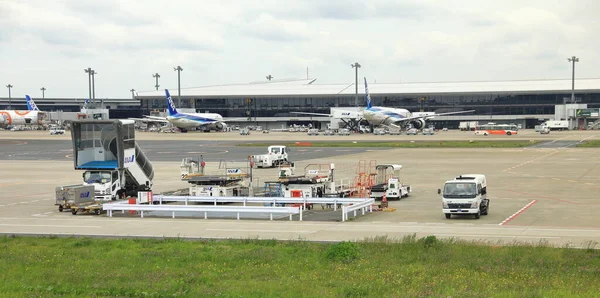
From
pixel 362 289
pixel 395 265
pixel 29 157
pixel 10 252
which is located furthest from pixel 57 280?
pixel 29 157

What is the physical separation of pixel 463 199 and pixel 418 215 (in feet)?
9.65

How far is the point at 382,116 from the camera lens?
577ft

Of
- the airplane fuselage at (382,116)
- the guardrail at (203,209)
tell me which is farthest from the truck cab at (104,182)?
the airplane fuselage at (382,116)

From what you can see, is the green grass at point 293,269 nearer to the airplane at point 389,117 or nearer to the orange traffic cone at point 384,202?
the orange traffic cone at point 384,202

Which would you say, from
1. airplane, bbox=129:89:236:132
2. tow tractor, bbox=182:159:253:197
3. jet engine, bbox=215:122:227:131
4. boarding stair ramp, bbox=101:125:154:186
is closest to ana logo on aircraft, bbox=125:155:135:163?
boarding stair ramp, bbox=101:125:154:186

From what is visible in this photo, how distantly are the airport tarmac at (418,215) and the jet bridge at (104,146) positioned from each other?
11.8ft

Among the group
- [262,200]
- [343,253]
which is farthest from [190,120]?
[343,253]

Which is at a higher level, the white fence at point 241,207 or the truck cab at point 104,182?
the truck cab at point 104,182

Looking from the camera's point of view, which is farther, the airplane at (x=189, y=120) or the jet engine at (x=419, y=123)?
the jet engine at (x=419, y=123)

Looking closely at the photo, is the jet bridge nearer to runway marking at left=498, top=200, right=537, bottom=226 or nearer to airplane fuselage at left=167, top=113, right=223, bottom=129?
runway marking at left=498, top=200, right=537, bottom=226

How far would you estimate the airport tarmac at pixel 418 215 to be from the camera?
30062mm

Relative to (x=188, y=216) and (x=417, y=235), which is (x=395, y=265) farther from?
(x=188, y=216)

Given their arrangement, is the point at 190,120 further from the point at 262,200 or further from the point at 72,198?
the point at 262,200

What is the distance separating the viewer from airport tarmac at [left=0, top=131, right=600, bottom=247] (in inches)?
1184
